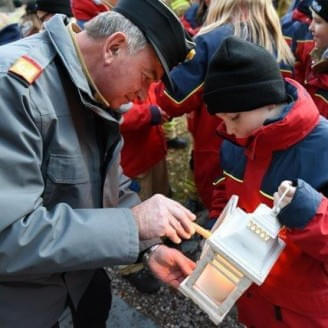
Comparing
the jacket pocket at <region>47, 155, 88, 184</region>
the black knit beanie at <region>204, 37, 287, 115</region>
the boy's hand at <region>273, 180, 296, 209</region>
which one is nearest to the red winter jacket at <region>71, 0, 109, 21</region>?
the black knit beanie at <region>204, 37, 287, 115</region>

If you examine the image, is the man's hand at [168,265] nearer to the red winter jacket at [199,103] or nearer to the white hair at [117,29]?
the white hair at [117,29]

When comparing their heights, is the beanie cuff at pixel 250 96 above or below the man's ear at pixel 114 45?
below

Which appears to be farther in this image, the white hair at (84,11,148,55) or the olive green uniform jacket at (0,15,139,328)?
the white hair at (84,11,148,55)

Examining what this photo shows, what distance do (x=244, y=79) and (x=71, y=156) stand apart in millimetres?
848

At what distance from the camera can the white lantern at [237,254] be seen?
144 centimetres

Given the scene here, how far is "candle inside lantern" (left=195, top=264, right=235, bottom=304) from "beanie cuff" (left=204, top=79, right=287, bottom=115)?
75 cm

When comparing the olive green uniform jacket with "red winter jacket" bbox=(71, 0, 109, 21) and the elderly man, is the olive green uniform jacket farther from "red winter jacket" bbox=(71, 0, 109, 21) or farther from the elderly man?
"red winter jacket" bbox=(71, 0, 109, 21)

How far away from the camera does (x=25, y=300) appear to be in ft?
5.80

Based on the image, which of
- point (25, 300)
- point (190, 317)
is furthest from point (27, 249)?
point (190, 317)

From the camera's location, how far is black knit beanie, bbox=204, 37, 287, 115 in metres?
1.87

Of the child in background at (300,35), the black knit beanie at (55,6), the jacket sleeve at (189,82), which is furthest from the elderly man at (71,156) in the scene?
the black knit beanie at (55,6)

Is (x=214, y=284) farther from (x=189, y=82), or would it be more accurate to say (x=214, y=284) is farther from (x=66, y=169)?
(x=189, y=82)

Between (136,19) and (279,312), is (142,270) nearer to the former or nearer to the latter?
(279,312)

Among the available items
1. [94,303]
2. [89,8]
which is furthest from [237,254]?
[89,8]
